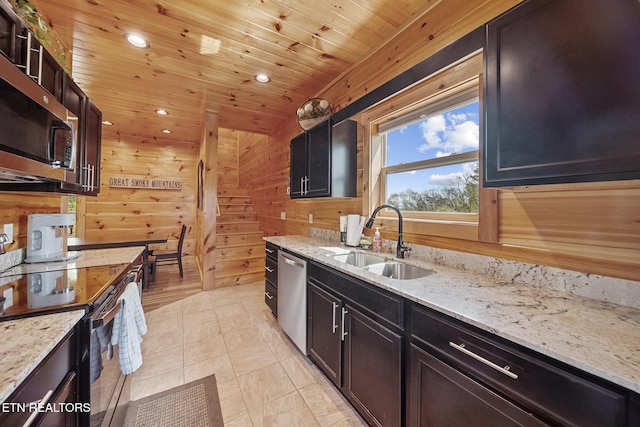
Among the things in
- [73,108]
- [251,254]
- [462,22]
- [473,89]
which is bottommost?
[251,254]

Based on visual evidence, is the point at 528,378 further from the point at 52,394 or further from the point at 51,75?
the point at 51,75

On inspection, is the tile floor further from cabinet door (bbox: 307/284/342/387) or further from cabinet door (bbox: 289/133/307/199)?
cabinet door (bbox: 289/133/307/199)

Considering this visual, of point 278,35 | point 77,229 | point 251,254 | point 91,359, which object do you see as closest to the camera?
point 91,359

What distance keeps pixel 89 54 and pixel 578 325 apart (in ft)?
12.6

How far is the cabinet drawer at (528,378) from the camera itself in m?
0.63

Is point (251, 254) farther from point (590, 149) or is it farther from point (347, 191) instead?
point (590, 149)

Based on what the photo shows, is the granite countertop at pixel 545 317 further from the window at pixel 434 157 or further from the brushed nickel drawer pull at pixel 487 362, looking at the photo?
the window at pixel 434 157

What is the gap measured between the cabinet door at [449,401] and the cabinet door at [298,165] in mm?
2019

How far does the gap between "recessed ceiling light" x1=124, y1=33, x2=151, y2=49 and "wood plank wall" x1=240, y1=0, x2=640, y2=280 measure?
1.79m

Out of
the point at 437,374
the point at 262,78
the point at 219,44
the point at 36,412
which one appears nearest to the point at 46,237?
the point at 36,412

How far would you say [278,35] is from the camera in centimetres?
202

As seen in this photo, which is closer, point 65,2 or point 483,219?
point 483,219

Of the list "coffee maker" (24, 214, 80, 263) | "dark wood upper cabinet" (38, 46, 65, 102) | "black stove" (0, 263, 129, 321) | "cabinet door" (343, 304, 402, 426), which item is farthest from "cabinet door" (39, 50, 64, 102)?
"cabinet door" (343, 304, 402, 426)

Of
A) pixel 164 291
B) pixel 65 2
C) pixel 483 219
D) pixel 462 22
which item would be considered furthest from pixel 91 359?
pixel 164 291
